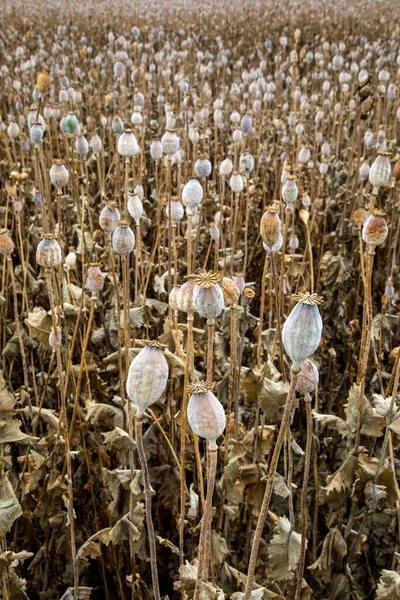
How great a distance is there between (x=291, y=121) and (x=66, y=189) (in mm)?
1358

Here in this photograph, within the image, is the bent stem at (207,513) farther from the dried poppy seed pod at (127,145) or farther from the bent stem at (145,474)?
the dried poppy seed pod at (127,145)

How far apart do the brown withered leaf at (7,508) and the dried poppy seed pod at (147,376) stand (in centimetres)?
37

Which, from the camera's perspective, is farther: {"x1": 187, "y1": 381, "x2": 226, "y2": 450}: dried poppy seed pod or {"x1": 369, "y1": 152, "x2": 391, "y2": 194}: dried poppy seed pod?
{"x1": 369, "y1": 152, "x2": 391, "y2": 194}: dried poppy seed pod

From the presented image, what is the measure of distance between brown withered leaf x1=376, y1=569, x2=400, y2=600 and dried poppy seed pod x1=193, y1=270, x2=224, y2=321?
558 millimetres

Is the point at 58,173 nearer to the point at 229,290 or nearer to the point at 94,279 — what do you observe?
the point at 94,279

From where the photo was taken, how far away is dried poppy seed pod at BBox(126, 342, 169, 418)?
2.34 feet

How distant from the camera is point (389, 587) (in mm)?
981

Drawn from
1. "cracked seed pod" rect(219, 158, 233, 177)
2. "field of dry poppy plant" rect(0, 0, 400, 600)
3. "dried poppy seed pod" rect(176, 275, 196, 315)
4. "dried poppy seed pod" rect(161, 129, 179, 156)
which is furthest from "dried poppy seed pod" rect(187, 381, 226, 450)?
"cracked seed pod" rect(219, 158, 233, 177)

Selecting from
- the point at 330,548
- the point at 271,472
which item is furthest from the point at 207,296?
the point at 330,548

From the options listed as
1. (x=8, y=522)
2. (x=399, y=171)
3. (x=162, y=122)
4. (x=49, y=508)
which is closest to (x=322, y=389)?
(x=399, y=171)

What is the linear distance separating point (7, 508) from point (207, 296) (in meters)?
0.49

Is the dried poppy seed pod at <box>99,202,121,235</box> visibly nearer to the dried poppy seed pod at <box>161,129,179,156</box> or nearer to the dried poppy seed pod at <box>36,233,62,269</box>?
the dried poppy seed pod at <box>36,233,62,269</box>

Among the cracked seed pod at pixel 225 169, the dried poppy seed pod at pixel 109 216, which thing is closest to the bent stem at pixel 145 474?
the dried poppy seed pod at pixel 109 216

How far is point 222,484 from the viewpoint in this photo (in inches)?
47.7
